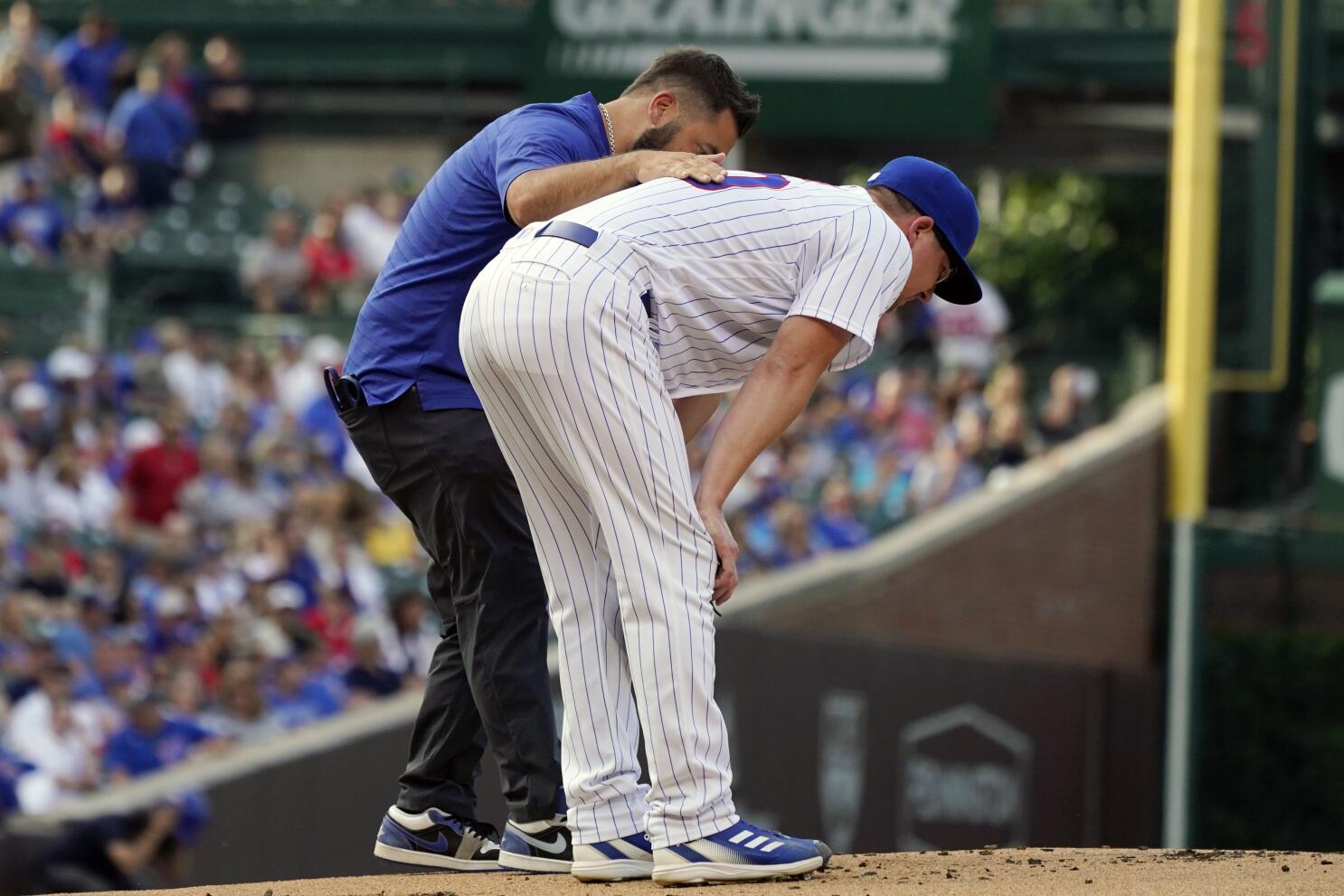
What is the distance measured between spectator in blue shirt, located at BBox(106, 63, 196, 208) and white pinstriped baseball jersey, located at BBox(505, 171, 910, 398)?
Result: 1167 cm

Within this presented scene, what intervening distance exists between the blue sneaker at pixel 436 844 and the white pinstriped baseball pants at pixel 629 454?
0.80m

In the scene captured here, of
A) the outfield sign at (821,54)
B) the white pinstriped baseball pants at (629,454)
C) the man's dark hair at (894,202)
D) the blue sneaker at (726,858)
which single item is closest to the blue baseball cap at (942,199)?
the man's dark hair at (894,202)

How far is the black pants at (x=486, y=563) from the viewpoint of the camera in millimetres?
4695

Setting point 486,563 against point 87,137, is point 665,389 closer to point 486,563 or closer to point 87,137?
point 486,563

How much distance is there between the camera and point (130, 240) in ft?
48.5

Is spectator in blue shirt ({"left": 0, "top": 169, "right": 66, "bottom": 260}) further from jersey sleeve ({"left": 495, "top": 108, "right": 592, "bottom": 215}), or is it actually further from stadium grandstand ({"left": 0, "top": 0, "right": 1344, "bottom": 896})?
jersey sleeve ({"left": 495, "top": 108, "right": 592, "bottom": 215})

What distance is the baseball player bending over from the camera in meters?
4.16

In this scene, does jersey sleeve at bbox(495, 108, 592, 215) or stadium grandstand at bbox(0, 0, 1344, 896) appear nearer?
jersey sleeve at bbox(495, 108, 592, 215)

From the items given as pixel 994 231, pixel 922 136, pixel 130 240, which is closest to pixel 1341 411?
pixel 922 136

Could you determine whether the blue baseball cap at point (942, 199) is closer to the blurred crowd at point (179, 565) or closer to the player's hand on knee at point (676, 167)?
the player's hand on knee at point (676, 167)

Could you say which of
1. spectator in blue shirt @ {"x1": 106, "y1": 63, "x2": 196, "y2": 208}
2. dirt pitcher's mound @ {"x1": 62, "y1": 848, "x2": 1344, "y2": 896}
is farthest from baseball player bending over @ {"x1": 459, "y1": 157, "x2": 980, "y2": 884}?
spectator in blue shirt @ {"x1": 106, "y1": 63, "x2": 196, "y2": 208}

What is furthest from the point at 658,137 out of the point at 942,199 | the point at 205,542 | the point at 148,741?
the point at 205,542

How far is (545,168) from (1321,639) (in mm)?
11029

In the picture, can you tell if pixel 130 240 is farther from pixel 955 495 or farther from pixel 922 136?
pixel 922 136
